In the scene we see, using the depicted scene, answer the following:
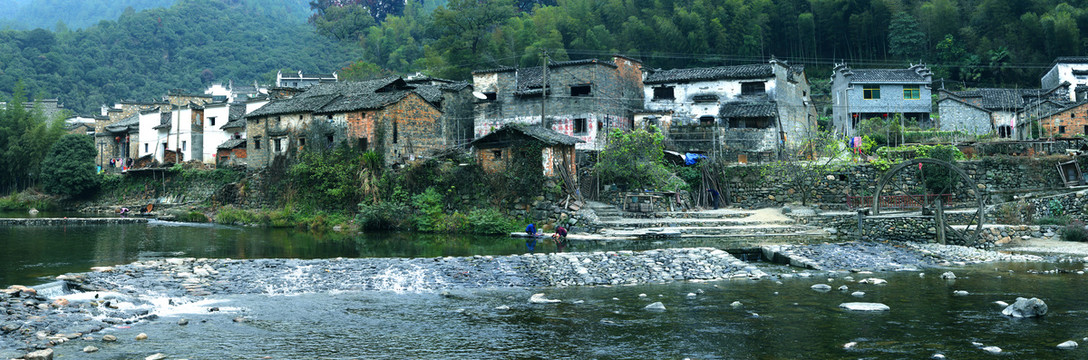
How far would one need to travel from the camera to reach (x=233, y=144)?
44.6m

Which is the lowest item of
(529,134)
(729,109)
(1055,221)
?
(1055,221)

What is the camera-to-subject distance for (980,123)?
41.8 meters

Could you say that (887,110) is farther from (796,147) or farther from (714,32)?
(714,32)

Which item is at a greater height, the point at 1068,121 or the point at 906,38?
the point at 906,38

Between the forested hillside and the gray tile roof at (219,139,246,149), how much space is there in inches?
673

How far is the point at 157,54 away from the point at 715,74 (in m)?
80.8

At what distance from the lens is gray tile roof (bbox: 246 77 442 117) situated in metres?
37.2

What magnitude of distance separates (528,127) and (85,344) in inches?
855

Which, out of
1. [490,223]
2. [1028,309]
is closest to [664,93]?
[490,223]

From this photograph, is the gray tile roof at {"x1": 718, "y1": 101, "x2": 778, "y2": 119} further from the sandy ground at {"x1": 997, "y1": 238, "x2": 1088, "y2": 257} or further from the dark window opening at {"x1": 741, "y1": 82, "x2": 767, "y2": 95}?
the sandy ground at {"x1": 997, "y1": 238, "x2": 1088, "y2": 257}

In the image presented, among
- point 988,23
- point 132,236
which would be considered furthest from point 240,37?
point 988,23

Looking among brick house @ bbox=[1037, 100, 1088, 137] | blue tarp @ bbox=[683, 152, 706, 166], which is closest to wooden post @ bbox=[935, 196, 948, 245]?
blue tarp @ bbox=[683, 152, 706, 166]

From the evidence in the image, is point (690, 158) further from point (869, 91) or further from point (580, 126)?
point (869, 91)

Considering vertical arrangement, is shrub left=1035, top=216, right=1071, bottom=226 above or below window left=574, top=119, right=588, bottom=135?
below
